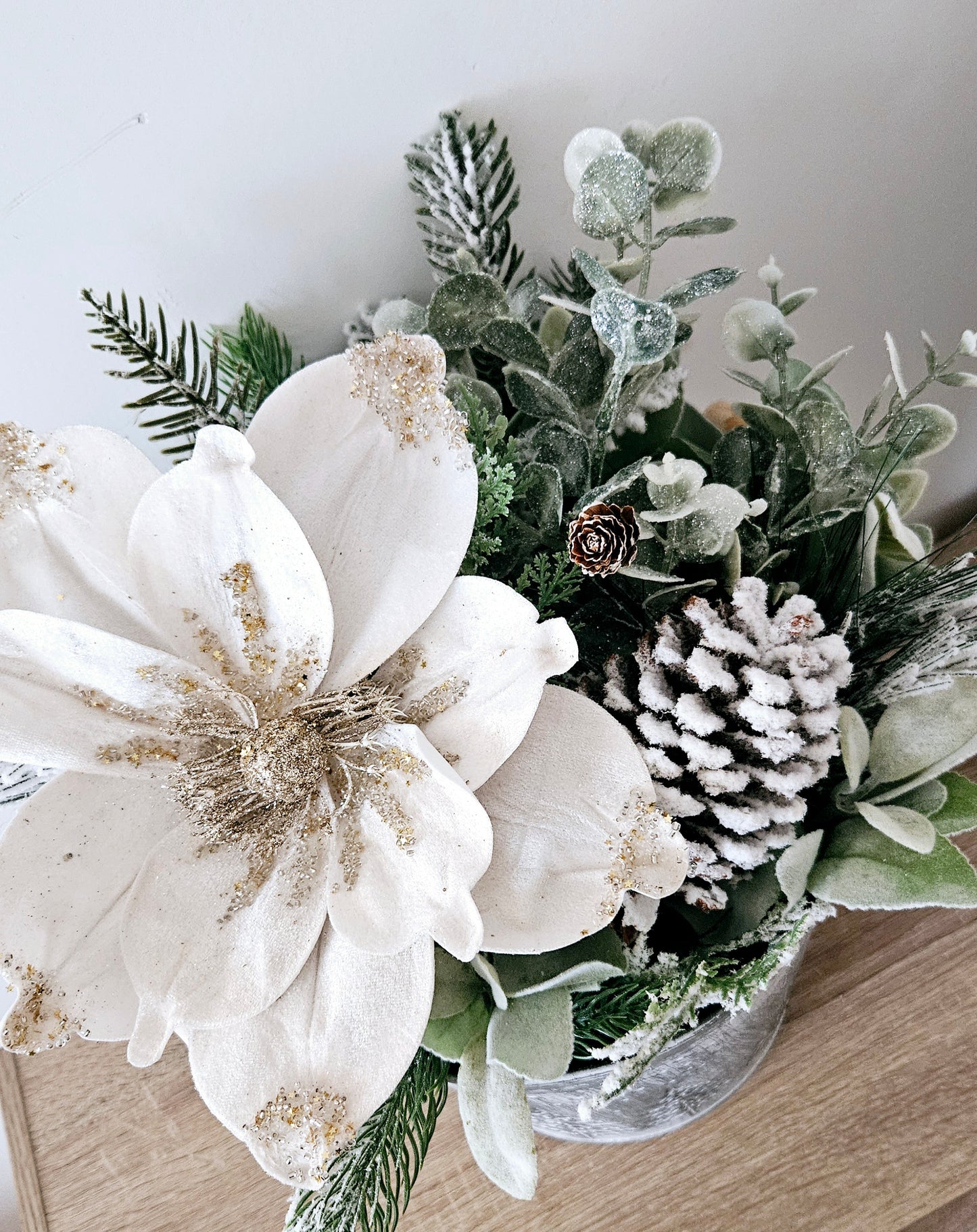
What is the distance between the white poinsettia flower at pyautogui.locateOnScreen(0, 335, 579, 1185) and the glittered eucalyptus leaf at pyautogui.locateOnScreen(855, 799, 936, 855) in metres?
0.14

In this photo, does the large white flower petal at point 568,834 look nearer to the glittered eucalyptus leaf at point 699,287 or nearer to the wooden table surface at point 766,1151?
the glittered eucalyptus leaf at point 699,287

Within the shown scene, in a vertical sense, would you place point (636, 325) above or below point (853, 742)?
above

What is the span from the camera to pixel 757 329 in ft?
1.22

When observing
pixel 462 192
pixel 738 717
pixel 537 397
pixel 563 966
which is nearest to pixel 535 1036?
pixel 563 966

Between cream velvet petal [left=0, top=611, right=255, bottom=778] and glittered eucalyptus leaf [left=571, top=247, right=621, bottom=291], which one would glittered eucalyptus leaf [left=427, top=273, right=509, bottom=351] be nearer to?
glittered eucalyptus leaf [left=571, top=247, right=621, bottom=291]

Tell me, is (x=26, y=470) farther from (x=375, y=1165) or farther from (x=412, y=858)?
(x=375, y=1165)

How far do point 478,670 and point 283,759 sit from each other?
7 cm

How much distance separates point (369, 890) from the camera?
0.96 ft

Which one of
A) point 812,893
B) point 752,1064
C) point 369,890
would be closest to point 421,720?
point 369,890

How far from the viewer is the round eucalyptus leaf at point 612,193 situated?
32cm

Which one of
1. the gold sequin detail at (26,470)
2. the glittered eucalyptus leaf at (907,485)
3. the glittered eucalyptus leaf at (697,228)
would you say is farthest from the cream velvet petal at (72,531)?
the glittered eucalyptus leaf at (907,485)

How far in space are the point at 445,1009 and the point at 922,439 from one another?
30 centimetres

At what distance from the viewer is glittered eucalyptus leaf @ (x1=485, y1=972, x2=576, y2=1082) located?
0.31 metres

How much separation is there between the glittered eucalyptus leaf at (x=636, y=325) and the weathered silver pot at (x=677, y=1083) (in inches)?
10.0
